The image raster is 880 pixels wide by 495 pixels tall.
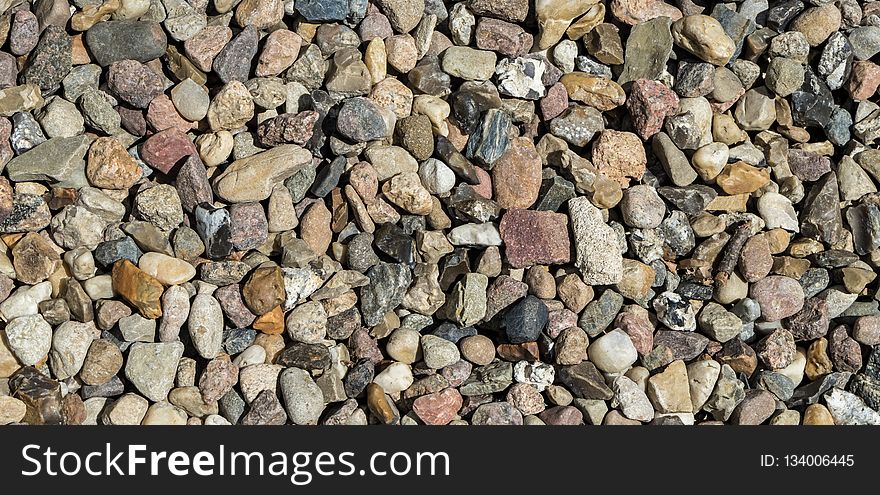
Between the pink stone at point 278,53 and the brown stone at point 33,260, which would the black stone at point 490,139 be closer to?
the pink stone at point 278,53

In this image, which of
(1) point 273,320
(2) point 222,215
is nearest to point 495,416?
(1) point 273,320

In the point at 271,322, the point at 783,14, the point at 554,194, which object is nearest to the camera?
the point at 271,322

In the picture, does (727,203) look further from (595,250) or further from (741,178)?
(595,250)

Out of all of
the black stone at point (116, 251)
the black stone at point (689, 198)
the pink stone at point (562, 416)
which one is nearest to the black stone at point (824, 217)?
the black stone at point (689, 198)

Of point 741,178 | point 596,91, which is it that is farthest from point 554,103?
point 741,178

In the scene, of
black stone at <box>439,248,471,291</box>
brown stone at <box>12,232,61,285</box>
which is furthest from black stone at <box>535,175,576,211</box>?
brown stone at <box>12,232,61,285</box>

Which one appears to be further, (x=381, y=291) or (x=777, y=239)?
(x=777, y=239)
